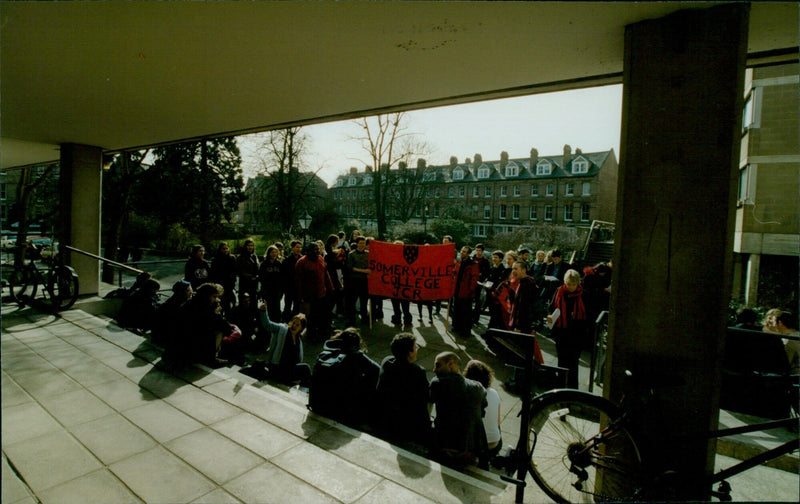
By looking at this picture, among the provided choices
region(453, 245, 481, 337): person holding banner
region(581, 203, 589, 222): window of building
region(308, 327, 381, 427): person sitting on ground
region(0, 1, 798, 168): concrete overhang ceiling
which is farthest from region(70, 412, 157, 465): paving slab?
region(581, 203, 589, 222): window of building

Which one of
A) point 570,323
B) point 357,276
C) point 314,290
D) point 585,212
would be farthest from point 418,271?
point 585,212

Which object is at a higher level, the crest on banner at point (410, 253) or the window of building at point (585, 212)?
the window of building at point (585, 212)

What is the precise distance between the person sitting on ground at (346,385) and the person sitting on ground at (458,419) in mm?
881

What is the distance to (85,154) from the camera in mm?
8430

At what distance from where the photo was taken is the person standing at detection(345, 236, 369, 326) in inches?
334

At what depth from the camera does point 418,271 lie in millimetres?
Answer: 7805

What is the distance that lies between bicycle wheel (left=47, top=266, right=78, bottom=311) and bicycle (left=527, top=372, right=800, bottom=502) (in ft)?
28.1

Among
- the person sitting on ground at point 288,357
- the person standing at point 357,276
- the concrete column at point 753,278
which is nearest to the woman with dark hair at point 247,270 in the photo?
the person standing at point 357,276

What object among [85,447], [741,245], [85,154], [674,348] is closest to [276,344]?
[85,447]

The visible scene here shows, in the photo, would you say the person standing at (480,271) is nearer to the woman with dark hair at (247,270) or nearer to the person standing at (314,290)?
the person standing at (314,290)

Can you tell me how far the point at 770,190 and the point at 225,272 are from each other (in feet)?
67.2

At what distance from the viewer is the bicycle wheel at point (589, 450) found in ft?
9.33

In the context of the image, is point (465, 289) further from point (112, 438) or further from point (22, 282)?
point (22, 282)

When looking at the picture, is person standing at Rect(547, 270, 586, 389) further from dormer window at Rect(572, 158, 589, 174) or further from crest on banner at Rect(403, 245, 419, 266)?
dormer window at Rect(572, 158, 589, 174)
